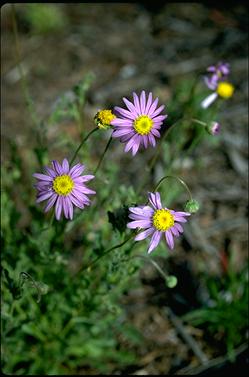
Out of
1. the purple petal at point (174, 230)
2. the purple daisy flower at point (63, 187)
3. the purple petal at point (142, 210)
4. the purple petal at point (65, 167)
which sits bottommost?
the purple petal at point (174, 230)

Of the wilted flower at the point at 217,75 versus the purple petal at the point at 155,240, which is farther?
the wilted flower at the point at 217,75

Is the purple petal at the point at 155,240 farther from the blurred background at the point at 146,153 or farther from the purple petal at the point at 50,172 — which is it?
the blurred background at the point at 146,153

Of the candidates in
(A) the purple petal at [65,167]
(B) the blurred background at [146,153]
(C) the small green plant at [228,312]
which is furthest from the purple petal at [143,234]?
(C) the small green plant at [228,312]

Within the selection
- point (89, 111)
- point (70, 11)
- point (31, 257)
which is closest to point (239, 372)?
point (31, 257)

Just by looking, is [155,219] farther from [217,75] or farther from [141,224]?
[217,75]

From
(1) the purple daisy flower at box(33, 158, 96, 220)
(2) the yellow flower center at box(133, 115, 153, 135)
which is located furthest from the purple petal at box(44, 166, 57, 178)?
(2) the yellow flower center at box(133, 115, 153, 135)

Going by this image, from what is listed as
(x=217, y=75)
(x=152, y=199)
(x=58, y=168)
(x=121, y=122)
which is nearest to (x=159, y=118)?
(x=121, y=122)
